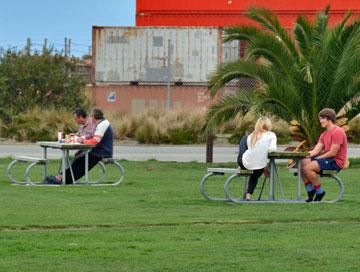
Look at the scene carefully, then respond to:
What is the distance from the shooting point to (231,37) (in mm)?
24469

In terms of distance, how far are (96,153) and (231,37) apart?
752 cm

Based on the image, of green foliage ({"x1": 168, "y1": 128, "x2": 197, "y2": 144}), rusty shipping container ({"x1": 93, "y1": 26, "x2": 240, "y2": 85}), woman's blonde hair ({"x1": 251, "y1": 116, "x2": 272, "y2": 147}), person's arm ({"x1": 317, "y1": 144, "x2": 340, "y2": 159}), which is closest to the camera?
person's arm ({"x1": 317, "y1": 144, "x2": 340, "y2": 159})

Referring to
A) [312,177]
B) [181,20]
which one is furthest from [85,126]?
[181,20]

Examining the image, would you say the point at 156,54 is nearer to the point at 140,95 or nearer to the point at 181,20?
the point at 140,95

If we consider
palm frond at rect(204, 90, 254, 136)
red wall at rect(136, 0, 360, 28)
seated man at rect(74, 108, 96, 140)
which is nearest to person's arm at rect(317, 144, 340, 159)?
seated man at rect(74, 108, 96, 140)

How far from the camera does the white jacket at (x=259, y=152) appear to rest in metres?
14.7

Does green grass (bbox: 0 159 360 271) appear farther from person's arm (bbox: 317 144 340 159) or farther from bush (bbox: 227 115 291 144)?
bush (bbox: 227 115 291 144)

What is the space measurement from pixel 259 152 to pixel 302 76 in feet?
29.3

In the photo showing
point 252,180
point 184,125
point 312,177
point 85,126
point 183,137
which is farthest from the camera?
point 184,125

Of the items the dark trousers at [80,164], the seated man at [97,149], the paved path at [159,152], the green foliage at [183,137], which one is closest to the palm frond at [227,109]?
the paved path at [159,152]

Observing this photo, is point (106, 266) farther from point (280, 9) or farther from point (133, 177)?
point (280, 9)

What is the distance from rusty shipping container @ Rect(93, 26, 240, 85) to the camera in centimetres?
4756

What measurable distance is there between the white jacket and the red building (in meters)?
29.7

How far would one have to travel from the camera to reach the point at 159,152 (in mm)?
29719
